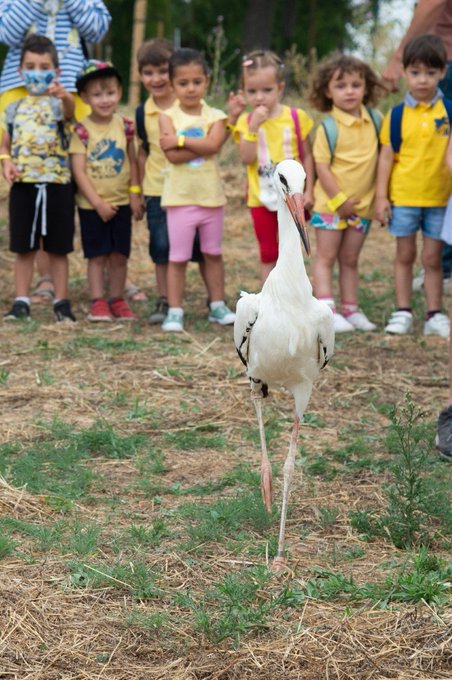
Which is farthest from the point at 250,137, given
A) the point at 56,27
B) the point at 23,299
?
the point at 23,299

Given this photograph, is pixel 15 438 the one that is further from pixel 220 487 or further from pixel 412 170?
pixel 412 170

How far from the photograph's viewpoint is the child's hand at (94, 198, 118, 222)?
308 inches

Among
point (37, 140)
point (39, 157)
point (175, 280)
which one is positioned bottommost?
point (175, 280)

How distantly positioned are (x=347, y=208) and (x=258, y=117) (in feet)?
3.11

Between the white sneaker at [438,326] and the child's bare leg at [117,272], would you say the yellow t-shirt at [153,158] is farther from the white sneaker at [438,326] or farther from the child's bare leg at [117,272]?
the white sneaker at [438,326]

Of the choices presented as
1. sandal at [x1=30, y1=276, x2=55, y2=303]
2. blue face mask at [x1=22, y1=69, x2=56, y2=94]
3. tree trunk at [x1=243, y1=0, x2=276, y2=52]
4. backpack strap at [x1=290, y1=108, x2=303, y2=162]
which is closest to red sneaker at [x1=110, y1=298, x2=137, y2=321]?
sandal at [x1=30, y1=276, x2=55, y2=303]

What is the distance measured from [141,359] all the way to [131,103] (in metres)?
7.75

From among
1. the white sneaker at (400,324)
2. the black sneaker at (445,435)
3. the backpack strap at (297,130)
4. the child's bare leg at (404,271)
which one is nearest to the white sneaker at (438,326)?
the white sneaker at (400,324)

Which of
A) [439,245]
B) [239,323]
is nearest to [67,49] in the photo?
[439,245]

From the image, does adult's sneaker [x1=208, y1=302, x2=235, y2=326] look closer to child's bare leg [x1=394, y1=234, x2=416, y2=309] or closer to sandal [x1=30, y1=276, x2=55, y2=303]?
child's bare leg [x1=394, y1=234, x2=416, y2=309]

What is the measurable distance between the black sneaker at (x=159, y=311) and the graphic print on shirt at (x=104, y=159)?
1034 millimetres

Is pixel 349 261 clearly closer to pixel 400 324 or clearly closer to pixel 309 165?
pixel 400 324

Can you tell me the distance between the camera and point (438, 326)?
7.66m

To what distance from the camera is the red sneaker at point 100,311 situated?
8.02m
